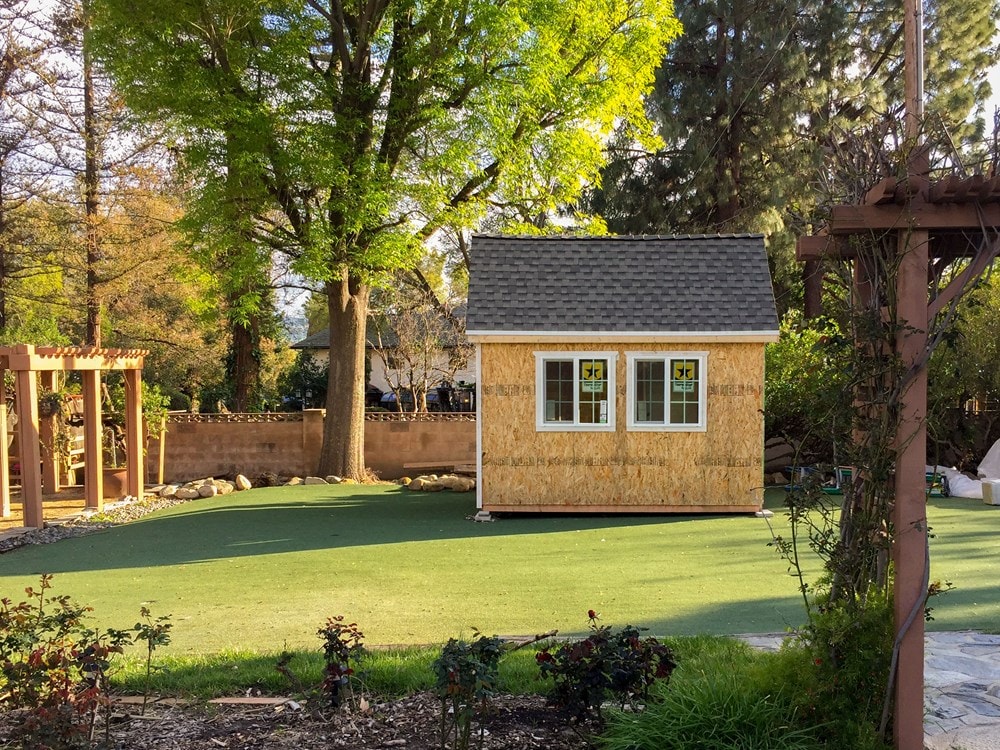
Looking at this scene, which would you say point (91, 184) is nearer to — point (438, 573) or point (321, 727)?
point (438, 573)

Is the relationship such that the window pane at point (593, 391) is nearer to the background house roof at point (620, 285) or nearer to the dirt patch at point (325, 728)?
the background house roof at point (620, 285)

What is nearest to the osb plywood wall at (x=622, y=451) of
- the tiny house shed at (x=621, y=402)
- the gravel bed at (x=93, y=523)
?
the tiny house shed at (x=621, y=402)

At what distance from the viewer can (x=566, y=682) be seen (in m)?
3.87

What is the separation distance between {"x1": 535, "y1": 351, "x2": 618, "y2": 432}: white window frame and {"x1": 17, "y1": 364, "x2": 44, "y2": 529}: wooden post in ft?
23.4

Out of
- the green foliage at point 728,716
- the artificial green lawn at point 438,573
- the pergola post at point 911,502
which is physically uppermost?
the pergola post at point 911,502

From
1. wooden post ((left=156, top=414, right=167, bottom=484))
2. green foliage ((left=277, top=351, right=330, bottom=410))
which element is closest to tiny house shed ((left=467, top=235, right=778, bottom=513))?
wooden post ((left=156, top=414, right=167, bottom=484))

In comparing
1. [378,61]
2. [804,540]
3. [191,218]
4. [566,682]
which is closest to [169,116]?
[191,218]

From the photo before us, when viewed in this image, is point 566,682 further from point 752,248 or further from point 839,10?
point 839,10

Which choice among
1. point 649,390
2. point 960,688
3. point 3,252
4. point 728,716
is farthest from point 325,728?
point 3,252

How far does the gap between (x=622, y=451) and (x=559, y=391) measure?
1267 millimetres

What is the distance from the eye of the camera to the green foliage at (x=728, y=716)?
338cm

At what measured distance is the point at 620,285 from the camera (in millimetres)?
12039

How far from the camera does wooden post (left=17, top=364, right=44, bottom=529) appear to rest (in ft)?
36.5

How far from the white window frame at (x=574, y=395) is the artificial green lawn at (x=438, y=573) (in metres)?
1.34
